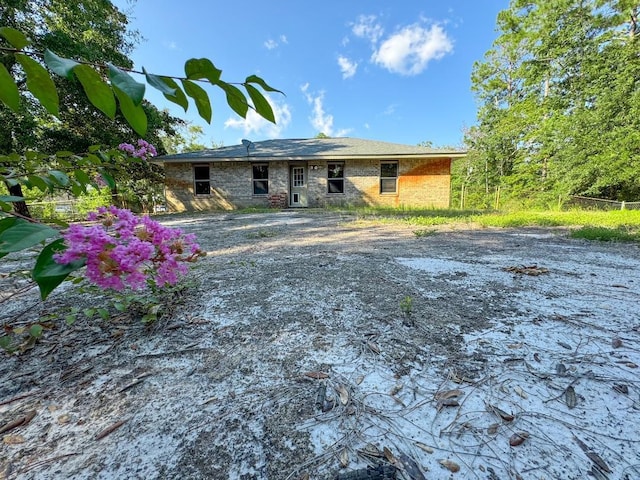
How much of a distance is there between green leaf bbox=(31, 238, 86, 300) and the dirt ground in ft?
2.36

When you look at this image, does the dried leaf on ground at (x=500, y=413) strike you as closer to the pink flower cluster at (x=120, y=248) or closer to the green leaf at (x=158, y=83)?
the pink flower cluster at (x=120, y=248)

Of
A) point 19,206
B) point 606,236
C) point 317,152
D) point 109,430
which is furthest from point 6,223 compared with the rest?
point 317,152

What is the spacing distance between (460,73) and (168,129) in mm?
17221

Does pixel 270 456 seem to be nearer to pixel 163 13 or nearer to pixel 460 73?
pixel 163 13

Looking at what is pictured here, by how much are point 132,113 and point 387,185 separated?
34.4 feet

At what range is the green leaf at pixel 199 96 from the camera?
21.6 inches

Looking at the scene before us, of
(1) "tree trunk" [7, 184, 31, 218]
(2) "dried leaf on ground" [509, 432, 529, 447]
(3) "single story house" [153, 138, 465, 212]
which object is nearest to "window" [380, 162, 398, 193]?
(3) "single story house" [153, 138, 465, 212]

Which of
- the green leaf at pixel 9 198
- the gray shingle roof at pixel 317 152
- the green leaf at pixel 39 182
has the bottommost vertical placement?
the green leaf at pixel 9 198

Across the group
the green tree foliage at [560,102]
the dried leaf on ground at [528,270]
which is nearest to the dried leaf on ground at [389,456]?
the dried leaf on ground at [528,270]

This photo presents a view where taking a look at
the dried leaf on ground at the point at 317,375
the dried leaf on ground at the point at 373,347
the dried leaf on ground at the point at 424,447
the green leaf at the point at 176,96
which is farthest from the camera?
the dried leaf on ground at the point at 373,347

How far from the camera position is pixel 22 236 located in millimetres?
411

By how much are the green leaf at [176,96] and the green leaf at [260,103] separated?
0.12 m

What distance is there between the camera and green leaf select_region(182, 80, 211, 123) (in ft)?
1.80

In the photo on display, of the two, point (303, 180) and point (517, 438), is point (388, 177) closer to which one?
point (303, 180)
